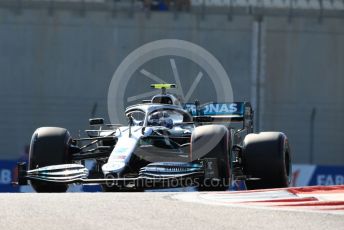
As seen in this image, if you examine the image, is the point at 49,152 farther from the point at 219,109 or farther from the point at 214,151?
the point at 219,109

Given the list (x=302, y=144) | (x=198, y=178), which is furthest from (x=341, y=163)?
(x=198, y=178)

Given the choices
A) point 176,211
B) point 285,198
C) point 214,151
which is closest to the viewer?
point 176,211

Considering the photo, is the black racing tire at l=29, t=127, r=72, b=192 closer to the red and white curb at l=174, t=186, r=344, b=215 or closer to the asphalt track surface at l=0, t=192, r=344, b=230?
the red and white curb at l=174, t=186, r=344, b=215

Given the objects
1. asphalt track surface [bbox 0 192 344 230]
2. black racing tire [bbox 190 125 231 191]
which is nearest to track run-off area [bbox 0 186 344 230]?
asphalt track surface [bbox 0 192 344 230]

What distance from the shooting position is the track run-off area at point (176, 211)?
7.32 metres

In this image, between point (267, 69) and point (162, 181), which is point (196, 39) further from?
point (162, 181)

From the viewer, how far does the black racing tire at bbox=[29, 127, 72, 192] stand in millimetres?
13634

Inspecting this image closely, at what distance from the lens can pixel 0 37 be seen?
30.1 meters

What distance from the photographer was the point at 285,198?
931 cm

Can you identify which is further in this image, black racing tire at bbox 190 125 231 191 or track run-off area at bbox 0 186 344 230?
black racing tire at bbox 190 125 231 191

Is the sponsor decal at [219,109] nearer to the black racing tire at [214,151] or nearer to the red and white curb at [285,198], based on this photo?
the black racing tire at [214,151]

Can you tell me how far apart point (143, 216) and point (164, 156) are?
19.3 feet

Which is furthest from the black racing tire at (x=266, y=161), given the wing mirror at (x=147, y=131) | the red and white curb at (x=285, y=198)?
the red and white curb at (x=285, y=198)

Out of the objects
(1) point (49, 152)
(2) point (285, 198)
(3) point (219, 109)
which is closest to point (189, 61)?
(3) point (219, 109)
